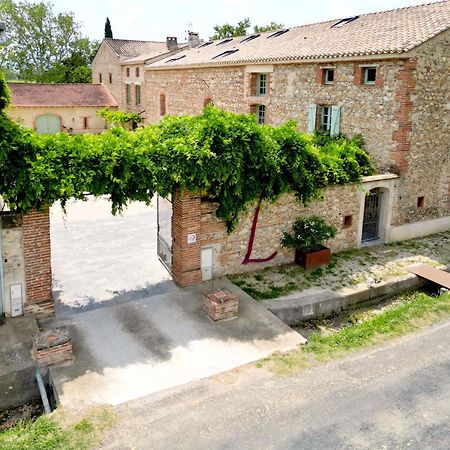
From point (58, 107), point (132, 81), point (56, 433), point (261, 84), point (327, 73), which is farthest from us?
point (132, 81)

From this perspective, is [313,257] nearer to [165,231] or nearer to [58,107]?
[165,231]

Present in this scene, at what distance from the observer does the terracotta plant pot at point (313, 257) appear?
43.5 ft

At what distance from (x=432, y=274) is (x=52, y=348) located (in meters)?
9.97

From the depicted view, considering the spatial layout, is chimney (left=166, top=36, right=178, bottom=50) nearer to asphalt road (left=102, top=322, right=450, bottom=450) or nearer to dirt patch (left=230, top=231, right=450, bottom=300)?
dirt patch (left=230, top=231, right=450, bottom=300)

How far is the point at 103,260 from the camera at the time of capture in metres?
13.6

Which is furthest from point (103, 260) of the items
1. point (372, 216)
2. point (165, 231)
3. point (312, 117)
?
point (312, 117)

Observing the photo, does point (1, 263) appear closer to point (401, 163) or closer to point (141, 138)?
point (141, 138)

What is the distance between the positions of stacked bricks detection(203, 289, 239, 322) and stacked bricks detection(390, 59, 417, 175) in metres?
7.87

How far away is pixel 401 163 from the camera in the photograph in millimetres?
15039

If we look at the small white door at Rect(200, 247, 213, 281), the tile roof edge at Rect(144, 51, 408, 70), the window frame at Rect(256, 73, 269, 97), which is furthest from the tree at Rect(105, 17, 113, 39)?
the small white door at Rect(200, 247, 213, 281)

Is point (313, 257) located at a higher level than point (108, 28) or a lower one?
lower

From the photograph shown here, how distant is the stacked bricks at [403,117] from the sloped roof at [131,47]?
28566 millimetres

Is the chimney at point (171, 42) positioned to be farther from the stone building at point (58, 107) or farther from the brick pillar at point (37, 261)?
the brick pillar at point (37, 261)

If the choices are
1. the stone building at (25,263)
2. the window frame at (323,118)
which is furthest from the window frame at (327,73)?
the stone building at (25,263)
